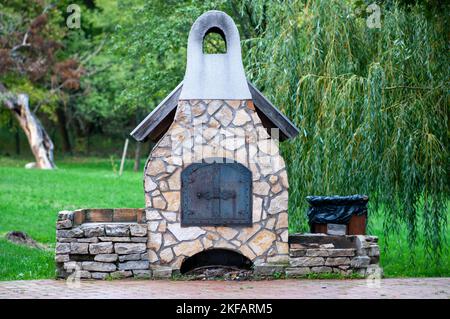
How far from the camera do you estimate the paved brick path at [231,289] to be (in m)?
11.1

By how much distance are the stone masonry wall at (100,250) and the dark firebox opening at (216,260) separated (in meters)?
0.89

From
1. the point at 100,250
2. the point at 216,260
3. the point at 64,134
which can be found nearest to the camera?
the point at 100,250

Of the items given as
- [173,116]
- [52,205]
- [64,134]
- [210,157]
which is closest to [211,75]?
[173,116]

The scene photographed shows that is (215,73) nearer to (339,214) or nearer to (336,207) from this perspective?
(336,207)

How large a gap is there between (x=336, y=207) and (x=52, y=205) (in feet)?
46.4

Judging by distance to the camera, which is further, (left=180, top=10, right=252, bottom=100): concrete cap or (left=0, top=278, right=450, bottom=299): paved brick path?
(left=180, top=10, right=252, bottom=100): concrete cap

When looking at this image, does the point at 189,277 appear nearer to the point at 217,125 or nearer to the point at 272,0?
the point at 217,125

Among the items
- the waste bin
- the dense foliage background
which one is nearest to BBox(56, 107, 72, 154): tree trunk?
the dense foliage background

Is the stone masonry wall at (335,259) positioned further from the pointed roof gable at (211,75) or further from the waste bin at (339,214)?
the pointed roof gable at (211,75)

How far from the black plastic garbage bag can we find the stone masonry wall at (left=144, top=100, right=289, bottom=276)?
2.48 ft

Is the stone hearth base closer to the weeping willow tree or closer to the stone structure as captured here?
the stone structure

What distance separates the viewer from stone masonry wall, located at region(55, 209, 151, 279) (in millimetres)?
12859

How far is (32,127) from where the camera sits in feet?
140
